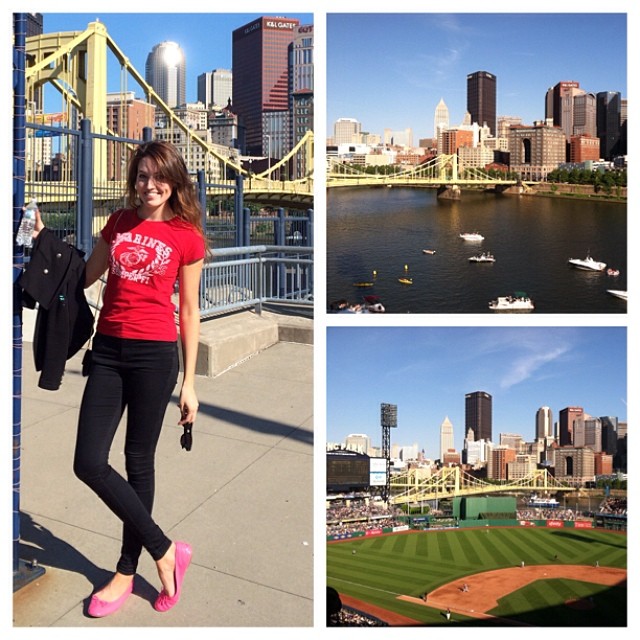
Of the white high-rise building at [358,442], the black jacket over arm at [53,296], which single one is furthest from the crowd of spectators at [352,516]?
the black jacket over arm at [53,296]

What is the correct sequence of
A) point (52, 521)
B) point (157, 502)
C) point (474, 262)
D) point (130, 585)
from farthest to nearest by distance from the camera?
point (474, 262) < point (157, 502) < point (52, 521) < point (130, 585)

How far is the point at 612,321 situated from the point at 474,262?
2.02 meters

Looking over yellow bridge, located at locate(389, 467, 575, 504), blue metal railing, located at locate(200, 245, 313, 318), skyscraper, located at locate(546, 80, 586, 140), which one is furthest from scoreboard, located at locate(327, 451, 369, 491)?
blue metal railing, located at locate(200, 245, 313, 318)

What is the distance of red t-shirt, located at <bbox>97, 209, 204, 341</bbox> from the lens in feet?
7.11

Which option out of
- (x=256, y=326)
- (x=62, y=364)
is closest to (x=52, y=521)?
(x=62, y=364)

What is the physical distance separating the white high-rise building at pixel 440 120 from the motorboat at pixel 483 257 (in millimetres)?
1234

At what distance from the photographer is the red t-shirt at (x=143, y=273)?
85.4 inches

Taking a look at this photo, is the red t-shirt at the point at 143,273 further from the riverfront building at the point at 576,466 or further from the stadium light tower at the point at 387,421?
the riverfront building at the point at 576,466

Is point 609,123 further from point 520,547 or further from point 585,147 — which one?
point 520,547

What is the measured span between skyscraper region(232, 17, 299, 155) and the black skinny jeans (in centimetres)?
9315

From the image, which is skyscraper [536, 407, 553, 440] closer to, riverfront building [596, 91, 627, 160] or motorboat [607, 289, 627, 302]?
motorboat [607, 289, 627, 302]

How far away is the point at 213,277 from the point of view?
22.6ft

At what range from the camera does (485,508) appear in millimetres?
2723
